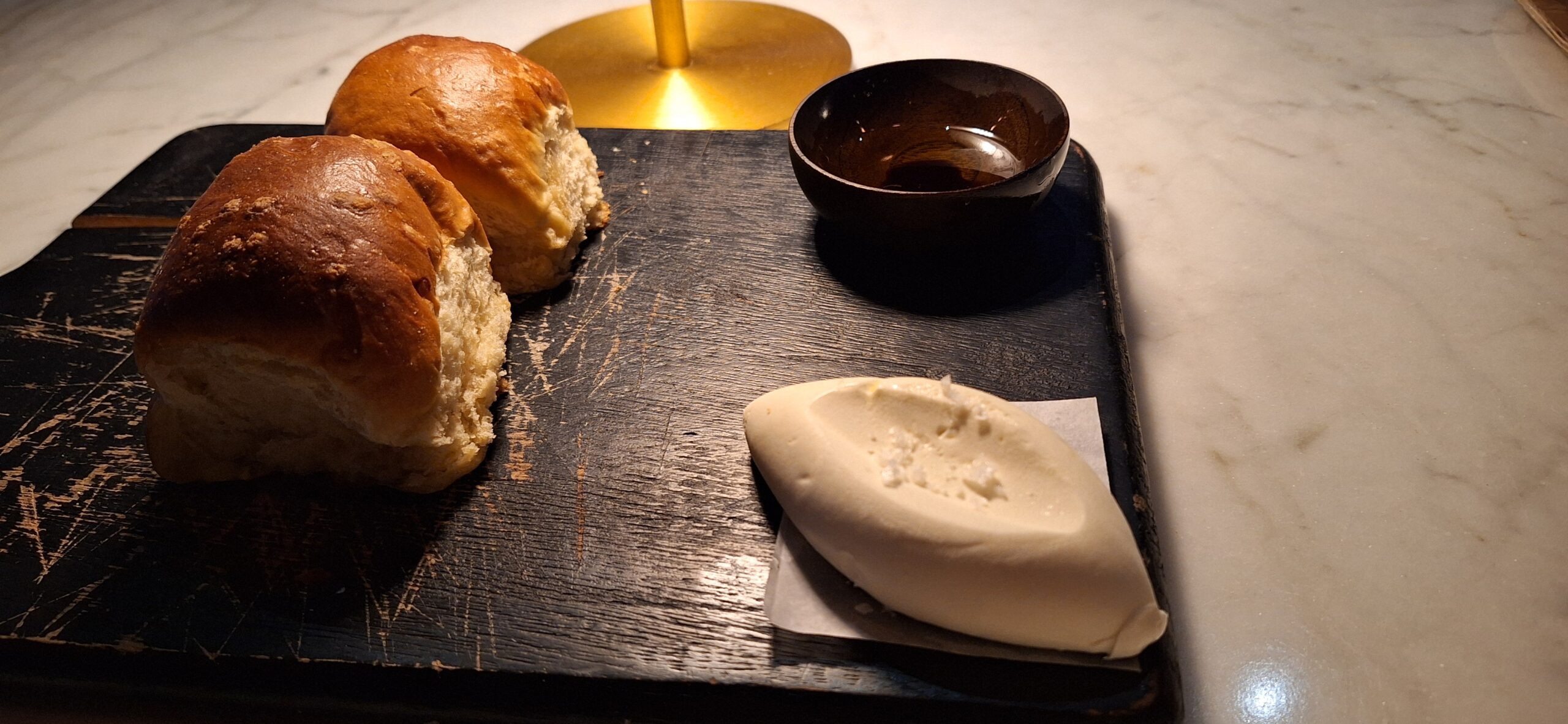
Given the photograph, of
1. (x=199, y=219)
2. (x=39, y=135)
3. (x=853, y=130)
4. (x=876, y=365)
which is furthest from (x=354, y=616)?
(x=39, y=135)

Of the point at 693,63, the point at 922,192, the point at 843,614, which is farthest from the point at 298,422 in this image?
the point at 693,63

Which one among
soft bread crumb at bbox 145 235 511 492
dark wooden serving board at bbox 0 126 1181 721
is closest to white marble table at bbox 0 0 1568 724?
dark wooden serving board at bbox 0 126 1181 721

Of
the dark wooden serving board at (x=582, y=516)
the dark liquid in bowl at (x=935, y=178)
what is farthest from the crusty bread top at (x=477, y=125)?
the dark liquid in bowl at (x=935, y=178)

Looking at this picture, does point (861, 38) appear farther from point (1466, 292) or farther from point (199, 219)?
point (199, 219)

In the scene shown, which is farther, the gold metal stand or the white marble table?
the gold metal stand

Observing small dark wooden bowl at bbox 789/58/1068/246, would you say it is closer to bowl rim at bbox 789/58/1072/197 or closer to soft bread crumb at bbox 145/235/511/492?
bowl rim at bbox 789/58/1072/197

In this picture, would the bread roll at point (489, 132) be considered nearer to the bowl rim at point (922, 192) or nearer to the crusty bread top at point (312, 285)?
the crusty bread top at point (312, 285)

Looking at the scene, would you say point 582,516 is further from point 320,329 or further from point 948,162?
point 948,162
